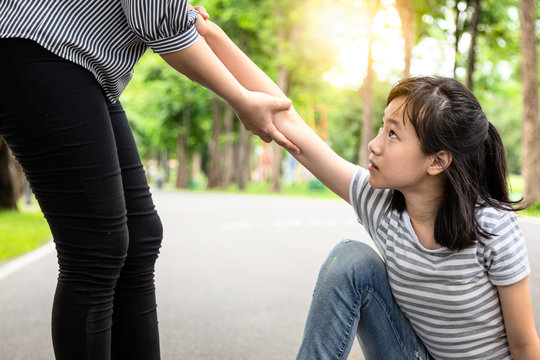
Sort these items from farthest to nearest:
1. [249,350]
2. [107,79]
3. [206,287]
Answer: [206,287]
[249,350]
[107,79]

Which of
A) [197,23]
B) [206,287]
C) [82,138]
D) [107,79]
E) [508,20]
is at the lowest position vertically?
[206,287]

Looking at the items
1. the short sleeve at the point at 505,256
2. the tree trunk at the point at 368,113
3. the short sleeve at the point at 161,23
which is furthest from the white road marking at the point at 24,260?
the tree trunk at the point at 368,113

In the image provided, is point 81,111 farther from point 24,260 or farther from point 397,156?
point 24,260

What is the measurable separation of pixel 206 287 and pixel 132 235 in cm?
325

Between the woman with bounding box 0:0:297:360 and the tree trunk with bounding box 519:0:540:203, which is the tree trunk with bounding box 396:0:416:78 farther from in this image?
the woman with bounding box 0:0:297:360

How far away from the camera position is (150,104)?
33438mm

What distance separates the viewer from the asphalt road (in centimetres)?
348

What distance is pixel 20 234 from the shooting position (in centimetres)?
832

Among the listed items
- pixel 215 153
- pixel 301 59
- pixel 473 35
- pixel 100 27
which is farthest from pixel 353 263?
pixel 215 153

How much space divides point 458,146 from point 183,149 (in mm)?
34108

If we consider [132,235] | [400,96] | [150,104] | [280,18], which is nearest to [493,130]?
[400,96]

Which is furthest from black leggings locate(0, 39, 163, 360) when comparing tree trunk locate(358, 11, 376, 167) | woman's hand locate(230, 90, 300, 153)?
tree trunk locate(358, 11, 376, 167)

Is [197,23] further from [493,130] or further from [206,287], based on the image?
[206,287]

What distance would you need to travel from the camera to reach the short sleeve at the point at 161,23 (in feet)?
5.40
